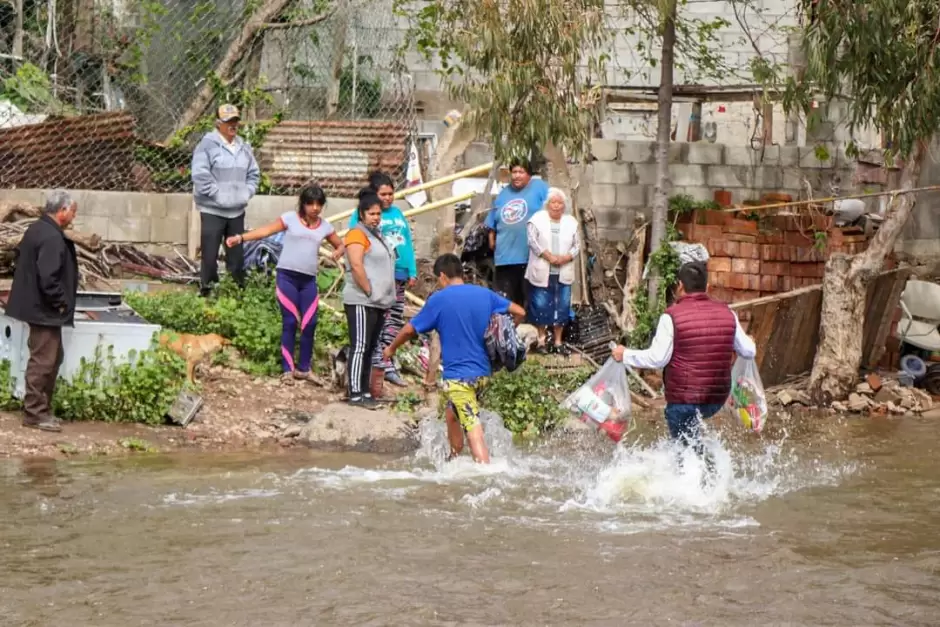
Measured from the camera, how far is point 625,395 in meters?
9.29

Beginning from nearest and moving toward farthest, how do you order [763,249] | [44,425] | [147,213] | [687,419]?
[687,419] → [44,425] → [763,249] → [147,213]

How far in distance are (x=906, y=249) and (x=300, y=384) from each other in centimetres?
806

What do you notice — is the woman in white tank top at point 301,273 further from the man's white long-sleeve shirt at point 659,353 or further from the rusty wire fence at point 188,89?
the man's white long-sleeve shirt at point 659,353

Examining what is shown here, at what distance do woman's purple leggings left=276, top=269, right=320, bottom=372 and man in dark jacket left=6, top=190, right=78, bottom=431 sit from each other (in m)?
1.95

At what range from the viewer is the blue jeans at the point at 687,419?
8703mm

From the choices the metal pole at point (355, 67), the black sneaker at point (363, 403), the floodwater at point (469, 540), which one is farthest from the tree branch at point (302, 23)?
the floodwater at point (469, 540)

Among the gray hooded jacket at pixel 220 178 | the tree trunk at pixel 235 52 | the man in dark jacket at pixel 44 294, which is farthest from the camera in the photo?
the tree trunk at pixel 235 52

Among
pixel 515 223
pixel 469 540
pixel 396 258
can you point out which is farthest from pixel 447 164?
pixel 469 540

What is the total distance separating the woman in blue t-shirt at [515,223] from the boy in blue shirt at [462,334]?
12.2 feet

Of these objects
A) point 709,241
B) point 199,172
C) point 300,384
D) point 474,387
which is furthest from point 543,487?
point 709,241

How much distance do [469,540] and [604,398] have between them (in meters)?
1.71

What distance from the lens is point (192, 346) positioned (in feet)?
38.1

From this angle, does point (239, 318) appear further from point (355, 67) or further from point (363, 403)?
point (355, 67)

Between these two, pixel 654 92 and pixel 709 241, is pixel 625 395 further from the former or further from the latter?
pixel 654 92
